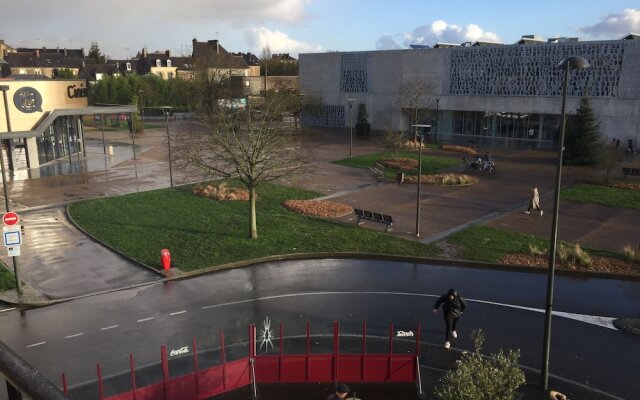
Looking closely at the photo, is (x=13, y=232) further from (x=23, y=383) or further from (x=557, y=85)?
(x=557, y=85)

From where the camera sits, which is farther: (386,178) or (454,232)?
(386,178)

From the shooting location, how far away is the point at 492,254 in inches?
760

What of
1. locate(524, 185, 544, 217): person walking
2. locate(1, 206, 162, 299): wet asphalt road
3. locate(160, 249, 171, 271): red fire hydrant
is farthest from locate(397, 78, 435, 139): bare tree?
locate(160, 249, 171, 271): red fire hydrant

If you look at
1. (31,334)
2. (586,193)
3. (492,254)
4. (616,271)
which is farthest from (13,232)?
(586,193)

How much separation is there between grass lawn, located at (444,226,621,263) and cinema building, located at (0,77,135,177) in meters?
26.0

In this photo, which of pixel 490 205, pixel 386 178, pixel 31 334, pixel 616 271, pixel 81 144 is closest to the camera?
pixel 31 334

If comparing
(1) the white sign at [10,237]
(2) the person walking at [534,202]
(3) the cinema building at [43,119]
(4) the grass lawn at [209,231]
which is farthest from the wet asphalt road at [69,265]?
(2) the person walking at [534,202]

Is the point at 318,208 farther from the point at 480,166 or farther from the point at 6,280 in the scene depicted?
the point at 480,166

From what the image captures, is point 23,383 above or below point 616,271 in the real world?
above

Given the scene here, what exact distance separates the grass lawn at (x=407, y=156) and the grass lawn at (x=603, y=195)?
343 inches

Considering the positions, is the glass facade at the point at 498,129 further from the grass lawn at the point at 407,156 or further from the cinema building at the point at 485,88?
the grass lawn at the point at 407,156

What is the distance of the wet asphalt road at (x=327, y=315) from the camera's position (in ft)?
40.1

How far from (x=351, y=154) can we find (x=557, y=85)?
21903 mm

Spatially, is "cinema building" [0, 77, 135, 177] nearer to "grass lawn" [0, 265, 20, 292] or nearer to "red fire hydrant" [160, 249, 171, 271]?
"grass lawn" [0, 265, 20, 292]
